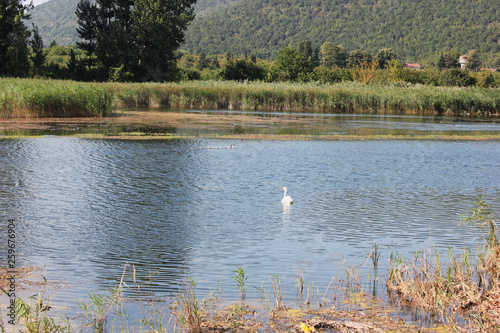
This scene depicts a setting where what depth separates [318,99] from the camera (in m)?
41.2

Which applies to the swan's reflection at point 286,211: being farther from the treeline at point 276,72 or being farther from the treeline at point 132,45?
the treeline at point 132,45

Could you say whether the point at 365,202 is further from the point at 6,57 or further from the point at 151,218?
the point at 6,57

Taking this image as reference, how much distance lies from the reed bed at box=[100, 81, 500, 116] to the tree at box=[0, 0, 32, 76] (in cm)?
1738

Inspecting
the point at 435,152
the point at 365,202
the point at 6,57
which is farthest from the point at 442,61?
the point at 365,202

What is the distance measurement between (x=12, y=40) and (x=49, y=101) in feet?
103

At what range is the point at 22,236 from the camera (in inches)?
305

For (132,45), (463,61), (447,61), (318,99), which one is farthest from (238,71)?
(463,61)

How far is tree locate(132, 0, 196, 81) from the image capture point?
5934cm

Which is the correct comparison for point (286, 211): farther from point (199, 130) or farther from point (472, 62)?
point (472, 62)

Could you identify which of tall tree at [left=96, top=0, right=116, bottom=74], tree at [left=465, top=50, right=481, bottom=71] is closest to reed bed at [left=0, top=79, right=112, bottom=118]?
tall tree at [left=96, top=0, right=116, bottom=74]

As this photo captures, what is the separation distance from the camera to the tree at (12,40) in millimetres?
Result: 52000

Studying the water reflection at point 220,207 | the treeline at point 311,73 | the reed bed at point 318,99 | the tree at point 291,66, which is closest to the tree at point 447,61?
the treeline at point 311,73

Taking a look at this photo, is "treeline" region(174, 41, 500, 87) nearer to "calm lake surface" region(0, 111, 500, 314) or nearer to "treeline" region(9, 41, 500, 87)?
"treeline" region(9, 41, 500, 87)

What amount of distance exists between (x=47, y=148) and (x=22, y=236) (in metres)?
10.1
